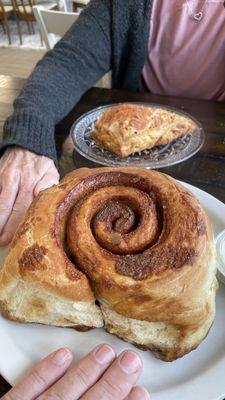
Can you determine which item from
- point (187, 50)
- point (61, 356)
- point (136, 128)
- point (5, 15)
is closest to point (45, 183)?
point (136, 128)

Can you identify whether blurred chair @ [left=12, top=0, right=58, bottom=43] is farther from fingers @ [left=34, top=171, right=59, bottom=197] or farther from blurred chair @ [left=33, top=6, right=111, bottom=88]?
fingers @ [left=34, top=171, right=59, bottom=197]

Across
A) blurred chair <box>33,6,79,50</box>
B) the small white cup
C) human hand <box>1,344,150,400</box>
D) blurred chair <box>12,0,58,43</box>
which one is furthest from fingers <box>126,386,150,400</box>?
blurred chair <box>12,0,58,43</box>

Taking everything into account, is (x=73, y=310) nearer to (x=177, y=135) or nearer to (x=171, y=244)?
(x=171, y=244)

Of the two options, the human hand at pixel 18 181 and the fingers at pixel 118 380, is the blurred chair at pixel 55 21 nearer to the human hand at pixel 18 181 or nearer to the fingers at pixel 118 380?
the human hand at pixel 18 181

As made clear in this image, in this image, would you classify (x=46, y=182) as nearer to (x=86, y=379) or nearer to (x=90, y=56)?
(x=86, y=379)

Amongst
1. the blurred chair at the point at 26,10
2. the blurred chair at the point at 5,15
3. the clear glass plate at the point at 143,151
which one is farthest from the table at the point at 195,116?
the blurred chair at the point at 26,10
